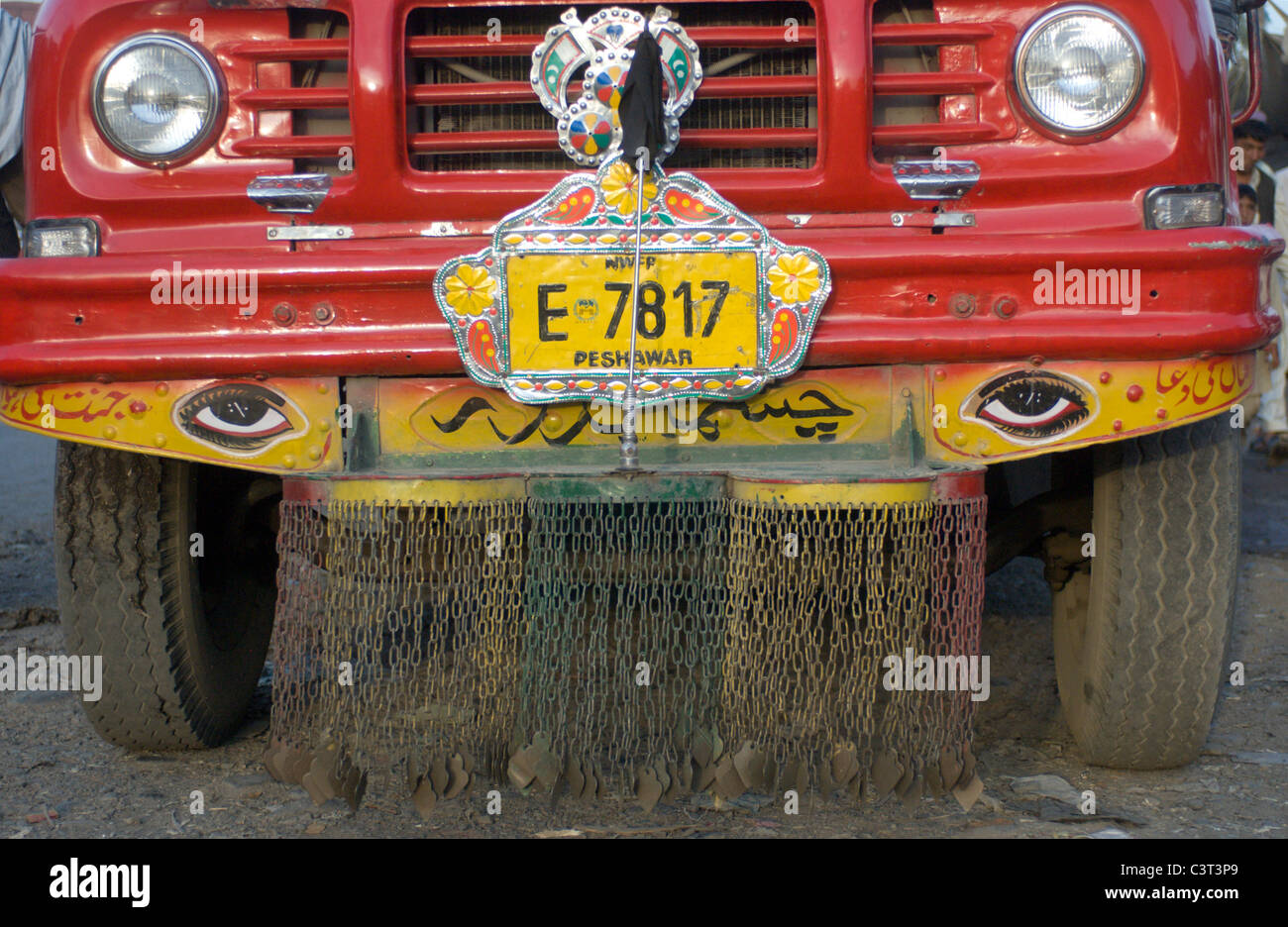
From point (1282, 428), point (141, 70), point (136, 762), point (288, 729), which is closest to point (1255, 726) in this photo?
point (288, 729)

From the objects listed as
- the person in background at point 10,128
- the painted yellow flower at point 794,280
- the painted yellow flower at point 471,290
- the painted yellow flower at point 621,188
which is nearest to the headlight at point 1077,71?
the painted yellow flower at point 794,280

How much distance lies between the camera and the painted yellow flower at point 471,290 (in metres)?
2.32

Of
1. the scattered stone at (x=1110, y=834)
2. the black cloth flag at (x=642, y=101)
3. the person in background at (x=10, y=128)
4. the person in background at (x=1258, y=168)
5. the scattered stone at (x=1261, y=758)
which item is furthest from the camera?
the person in background at (x=1258, y=168)

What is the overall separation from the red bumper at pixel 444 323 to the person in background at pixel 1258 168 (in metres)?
5.34

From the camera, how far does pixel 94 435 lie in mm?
2377

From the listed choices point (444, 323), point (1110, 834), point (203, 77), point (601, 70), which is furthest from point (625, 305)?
point (1110, 834)

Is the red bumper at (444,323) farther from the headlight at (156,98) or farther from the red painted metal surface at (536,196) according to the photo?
the headlight at (156,98)

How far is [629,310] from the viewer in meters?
2.31

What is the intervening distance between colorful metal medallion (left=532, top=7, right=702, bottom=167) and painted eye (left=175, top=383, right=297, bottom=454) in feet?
2.29

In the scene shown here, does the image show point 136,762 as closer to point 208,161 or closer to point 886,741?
point 208,161

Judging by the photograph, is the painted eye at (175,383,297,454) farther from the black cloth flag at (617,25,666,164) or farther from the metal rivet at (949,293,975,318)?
the metal rivet at (949,293,975,318)

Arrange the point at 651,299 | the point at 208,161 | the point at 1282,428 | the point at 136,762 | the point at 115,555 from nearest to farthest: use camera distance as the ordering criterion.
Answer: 1. the point at 651,299
2. the point at 208,161
3. the point at 115,555
4. the point at 136,762
5. the point at 1282,428

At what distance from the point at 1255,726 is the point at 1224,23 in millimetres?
1604

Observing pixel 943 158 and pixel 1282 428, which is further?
pixel 1282 428
